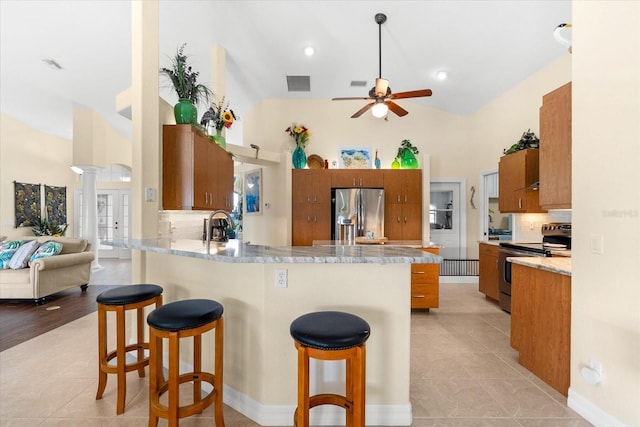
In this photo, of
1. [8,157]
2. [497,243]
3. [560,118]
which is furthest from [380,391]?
[8,157]

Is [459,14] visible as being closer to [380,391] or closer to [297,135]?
[297,135]

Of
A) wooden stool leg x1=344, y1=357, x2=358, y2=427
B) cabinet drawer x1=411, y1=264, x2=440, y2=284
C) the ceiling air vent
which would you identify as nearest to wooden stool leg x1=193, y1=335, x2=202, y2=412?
wooden stool leg x1=344, y1=357, x2=358, y2=427

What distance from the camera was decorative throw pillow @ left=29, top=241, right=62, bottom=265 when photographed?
4.16 meters

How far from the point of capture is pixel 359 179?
5.35 metres

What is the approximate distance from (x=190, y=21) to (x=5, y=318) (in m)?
4.12

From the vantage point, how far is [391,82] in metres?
4.87

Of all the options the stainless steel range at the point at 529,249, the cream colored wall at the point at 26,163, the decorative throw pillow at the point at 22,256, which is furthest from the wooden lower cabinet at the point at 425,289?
the cream colored wall at the point at 26,163

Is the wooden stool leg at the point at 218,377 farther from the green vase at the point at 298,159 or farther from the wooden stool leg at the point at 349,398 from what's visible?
the green vase at the point at 298,159

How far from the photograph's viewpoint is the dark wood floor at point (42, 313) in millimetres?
3094

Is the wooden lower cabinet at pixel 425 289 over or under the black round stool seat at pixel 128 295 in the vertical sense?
under

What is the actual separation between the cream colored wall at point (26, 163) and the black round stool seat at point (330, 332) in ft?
26.8

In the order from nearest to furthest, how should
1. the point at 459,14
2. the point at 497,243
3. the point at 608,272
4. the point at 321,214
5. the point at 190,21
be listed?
the point at 608,272 → the point at 459,14 → the point at 190,21 → the point at 497,243 → the point at 321,214

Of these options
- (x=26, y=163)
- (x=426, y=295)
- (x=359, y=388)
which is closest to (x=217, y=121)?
(x=359, y=388)

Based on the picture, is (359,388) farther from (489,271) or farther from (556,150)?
(489,271)
